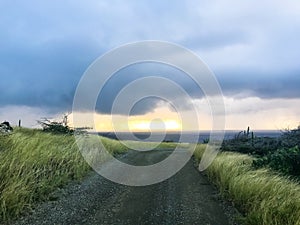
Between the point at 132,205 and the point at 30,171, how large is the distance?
2814mm

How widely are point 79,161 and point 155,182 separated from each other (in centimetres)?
341

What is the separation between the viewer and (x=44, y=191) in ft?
32.4

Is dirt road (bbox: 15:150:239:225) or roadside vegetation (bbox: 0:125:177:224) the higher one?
roadside vegetation (bbox: 0:125:177:224)

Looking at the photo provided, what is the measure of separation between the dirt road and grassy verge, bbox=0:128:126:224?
13.2 inches

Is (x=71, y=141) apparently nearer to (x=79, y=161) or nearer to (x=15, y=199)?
(x=79, y=161)

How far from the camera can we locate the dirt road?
26.6 ft

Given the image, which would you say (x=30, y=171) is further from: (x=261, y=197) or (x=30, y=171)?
(x=261, y=197)

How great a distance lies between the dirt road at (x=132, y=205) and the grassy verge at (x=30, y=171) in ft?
1.10

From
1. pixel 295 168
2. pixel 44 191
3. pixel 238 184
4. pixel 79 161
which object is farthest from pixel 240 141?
pixel 44 191

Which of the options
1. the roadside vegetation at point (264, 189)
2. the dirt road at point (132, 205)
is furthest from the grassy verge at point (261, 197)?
the dirt road at point (132, 205)

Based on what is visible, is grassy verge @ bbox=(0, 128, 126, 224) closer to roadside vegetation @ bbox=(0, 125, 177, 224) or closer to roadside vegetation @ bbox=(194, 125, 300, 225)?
roadside vegetation @ bbox=(0, 125, 177, 224)

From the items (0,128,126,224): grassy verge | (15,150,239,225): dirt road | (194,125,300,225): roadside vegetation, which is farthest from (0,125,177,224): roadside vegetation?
(194,125,300,225): roadside vegetation

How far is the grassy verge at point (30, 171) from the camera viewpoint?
8.14 meters

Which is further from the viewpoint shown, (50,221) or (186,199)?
(186,199)
